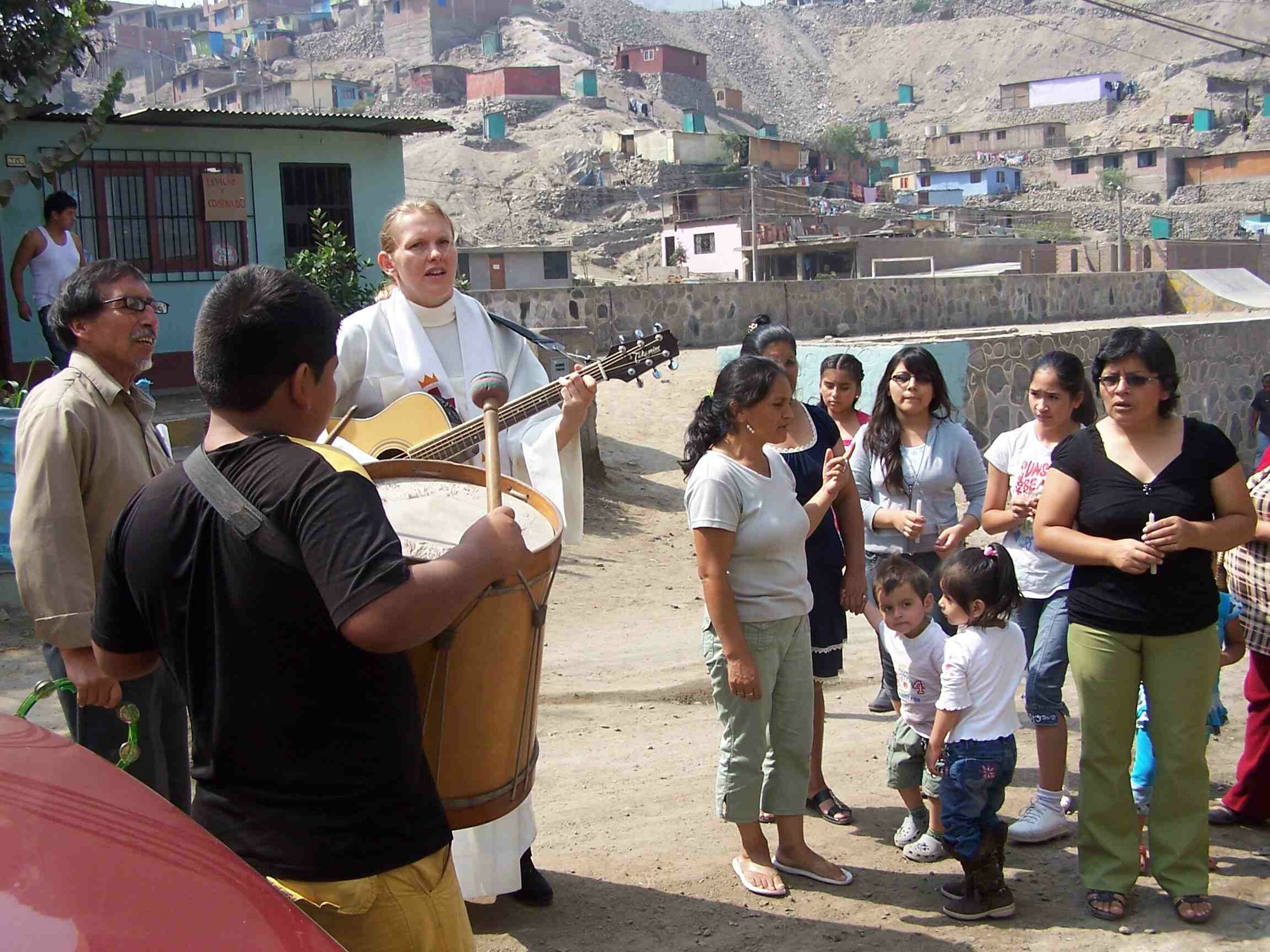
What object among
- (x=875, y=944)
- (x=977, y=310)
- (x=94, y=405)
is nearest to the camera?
(x=94, y=405)

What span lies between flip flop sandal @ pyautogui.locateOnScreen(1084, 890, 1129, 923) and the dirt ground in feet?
0.13

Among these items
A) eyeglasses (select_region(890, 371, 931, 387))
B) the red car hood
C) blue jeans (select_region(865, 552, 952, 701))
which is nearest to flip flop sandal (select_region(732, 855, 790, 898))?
blue jeans (select_region(865, 552, 952, 701))

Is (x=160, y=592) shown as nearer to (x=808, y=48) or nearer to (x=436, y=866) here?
(x=436, y=866)

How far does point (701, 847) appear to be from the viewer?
4.59 m

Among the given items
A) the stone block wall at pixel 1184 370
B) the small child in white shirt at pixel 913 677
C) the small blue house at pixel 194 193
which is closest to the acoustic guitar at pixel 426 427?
the small child in white shirt at pixel 913 677

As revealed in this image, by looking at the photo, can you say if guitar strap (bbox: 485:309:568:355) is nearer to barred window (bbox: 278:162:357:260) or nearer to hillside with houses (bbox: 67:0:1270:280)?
barred window (bbox: 278:162:357:260)

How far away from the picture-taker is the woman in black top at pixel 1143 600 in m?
3.87

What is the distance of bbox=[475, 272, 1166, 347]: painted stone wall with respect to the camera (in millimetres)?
18578

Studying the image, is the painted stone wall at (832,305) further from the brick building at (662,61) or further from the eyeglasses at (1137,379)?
the brick building at (662,61)

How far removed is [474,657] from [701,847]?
7.55ft

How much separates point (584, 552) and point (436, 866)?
846 cm

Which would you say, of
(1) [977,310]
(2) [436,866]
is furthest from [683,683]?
(1) [977,310]

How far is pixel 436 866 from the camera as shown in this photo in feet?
7.40

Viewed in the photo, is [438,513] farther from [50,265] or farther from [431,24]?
[431,24]
